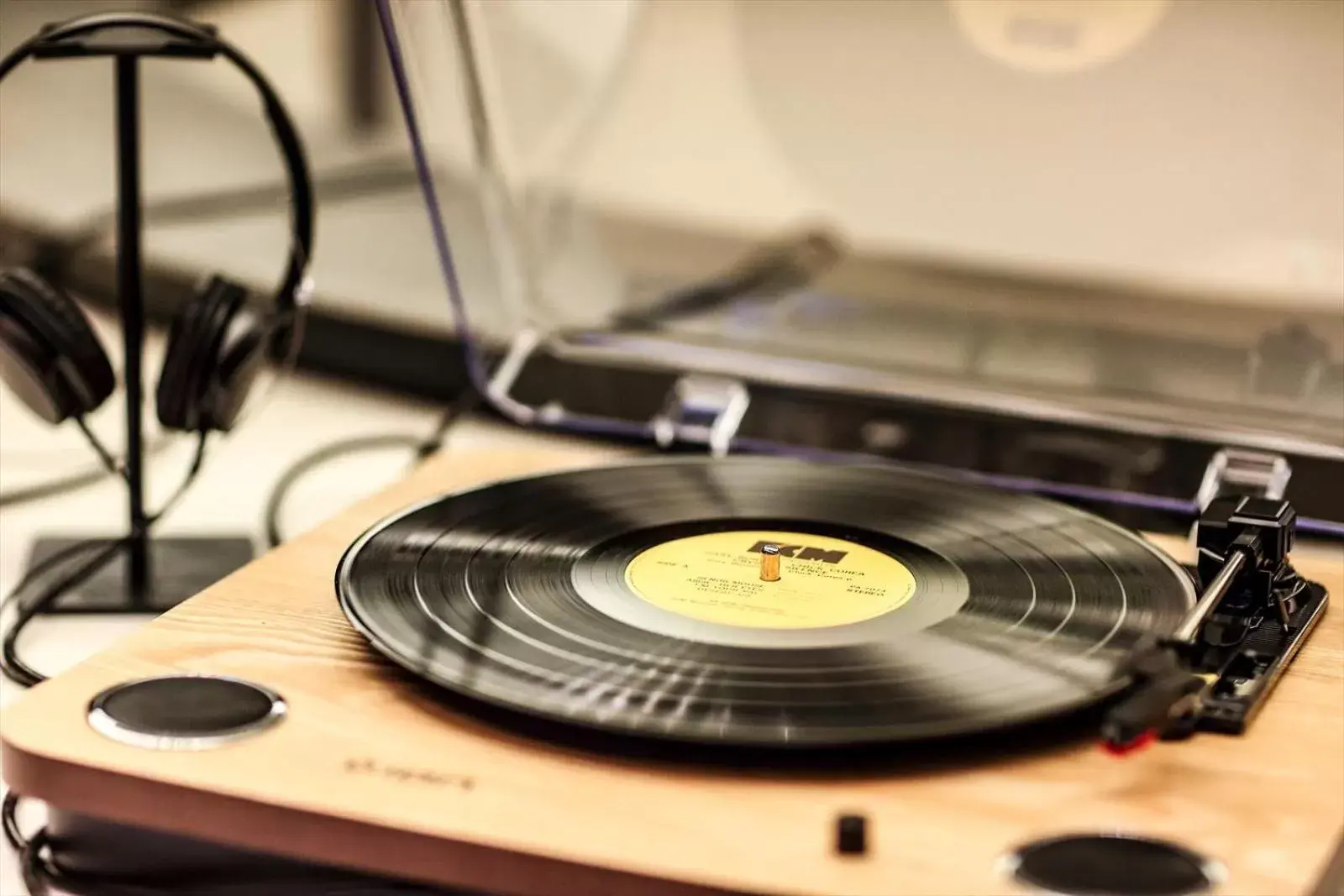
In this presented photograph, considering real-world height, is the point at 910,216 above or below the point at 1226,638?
above

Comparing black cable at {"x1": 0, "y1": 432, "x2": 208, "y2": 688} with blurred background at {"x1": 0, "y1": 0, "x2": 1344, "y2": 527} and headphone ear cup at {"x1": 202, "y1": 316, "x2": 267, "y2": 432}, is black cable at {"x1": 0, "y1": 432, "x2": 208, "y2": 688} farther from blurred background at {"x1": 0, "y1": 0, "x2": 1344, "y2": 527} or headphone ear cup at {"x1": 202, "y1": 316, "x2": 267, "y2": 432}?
blurred background at {"x1": 0, "y1": 0, "x2": 1344, "y2": 527}

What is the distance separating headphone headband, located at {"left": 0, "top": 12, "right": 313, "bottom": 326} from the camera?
3.41 ft

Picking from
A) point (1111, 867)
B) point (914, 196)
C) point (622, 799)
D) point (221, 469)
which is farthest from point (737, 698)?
point (221, 469)

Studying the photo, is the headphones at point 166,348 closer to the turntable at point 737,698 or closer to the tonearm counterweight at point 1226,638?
the turntable at point 737,698

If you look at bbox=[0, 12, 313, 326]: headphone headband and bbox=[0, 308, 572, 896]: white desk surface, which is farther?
bbox=[0, 308, 572, 896]: white desk surface

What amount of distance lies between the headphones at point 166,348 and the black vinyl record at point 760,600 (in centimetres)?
15

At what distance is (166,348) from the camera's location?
3.42 ft

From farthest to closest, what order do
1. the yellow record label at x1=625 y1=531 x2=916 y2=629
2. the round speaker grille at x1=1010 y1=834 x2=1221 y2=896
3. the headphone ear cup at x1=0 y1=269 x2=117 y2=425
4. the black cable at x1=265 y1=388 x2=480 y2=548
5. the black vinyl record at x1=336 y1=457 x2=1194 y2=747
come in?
the black cable at x1=265 y1=388 x2=480 y2=548 < the headphone ear cup at x1=0 y1=269 x2=117 y2=425 < the yellow record label at x1=625 y1=531 x2=916 y2=629 < the black vinyl record at x1=336 y1=457 x2=1194 y2=747 < the round speaker grille at x1=1010 y1=834 x2=1221 y2=896

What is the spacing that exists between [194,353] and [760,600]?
371mm

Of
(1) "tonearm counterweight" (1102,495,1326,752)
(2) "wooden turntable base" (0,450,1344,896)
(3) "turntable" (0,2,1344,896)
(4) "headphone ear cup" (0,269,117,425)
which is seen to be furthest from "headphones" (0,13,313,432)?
(1) "tonearm counterweight" (1102,495,1326,752)

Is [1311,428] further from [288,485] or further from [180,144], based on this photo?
[180,144]

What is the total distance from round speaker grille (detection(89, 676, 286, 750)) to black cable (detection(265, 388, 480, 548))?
1.40 ft

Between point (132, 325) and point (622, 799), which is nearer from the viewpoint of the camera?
point (622, 799)

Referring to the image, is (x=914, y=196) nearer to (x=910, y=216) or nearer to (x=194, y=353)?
(x=910, y=216)
